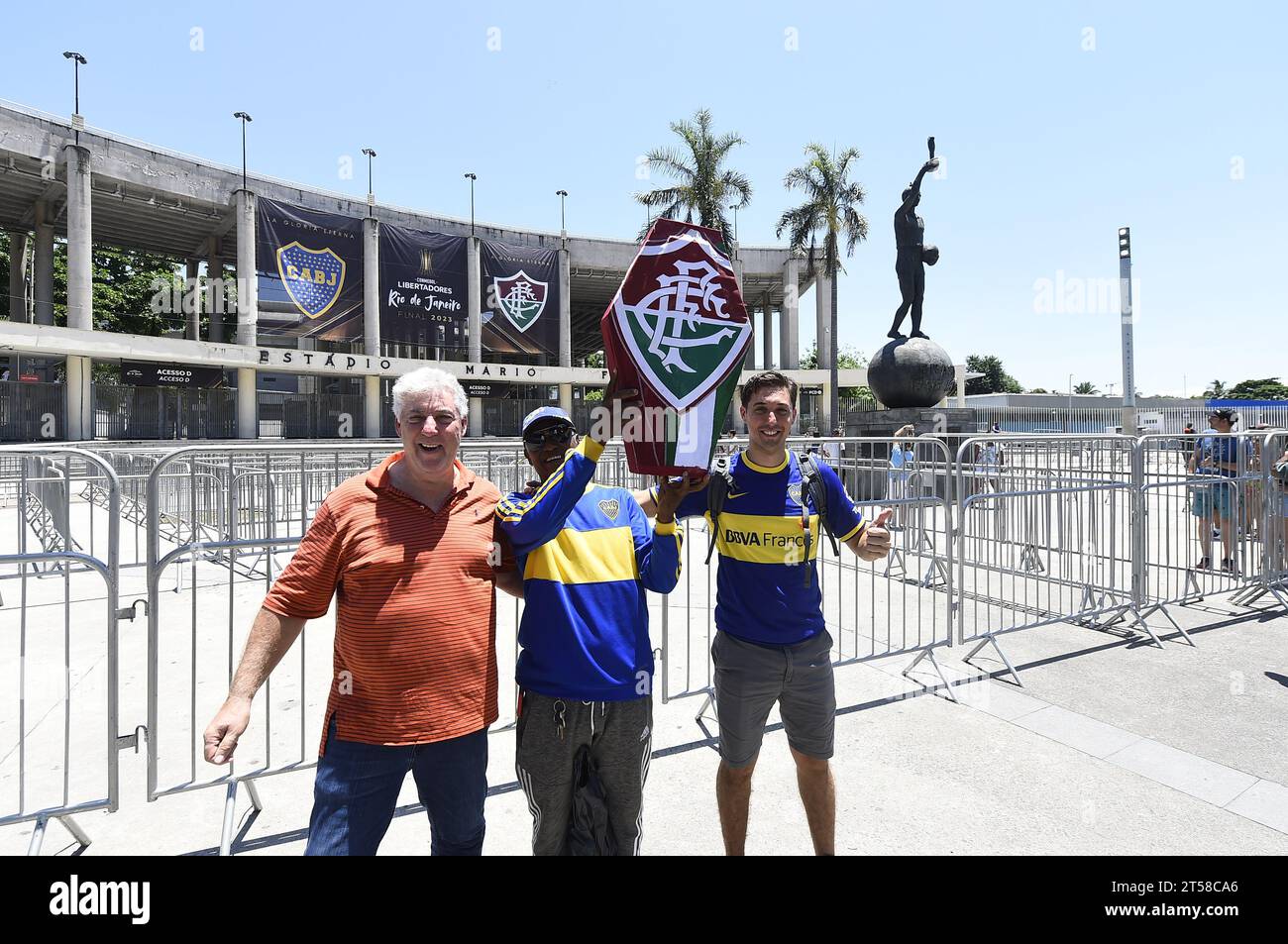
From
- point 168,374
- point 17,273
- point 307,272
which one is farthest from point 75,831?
point 17,273

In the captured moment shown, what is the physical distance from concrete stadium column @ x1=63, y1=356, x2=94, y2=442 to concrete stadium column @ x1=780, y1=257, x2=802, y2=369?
34.7 metres

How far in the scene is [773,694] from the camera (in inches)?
105

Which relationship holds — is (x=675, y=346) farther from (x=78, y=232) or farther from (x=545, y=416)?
(x=78, y=232)

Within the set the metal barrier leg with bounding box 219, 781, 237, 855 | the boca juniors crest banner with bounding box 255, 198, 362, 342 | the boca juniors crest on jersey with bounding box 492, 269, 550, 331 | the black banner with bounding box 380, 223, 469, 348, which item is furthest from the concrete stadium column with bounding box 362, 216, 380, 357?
the metal barrier leg with bounding box 219, 781, 237, 855

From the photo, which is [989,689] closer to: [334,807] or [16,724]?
[334,807]

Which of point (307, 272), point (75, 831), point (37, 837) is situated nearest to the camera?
point (37, 837)

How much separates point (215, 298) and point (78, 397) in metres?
8.99

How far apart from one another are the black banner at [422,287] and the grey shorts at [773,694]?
3301cm

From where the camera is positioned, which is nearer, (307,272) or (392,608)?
(392,608)

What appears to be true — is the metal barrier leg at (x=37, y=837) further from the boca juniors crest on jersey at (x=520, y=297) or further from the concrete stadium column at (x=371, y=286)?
the boca juniors crest on jersey at (x=520, y=297)

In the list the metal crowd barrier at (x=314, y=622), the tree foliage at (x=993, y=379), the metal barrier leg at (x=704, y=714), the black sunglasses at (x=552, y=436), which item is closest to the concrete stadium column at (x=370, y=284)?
the metal crowd barrier at (x=314, y=622)

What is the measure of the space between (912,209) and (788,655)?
1676 centimetres
